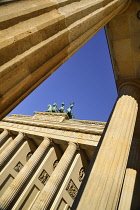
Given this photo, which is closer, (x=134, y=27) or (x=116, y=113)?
(x=116, y=113)

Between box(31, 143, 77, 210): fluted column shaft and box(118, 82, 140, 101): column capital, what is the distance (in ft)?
37.0

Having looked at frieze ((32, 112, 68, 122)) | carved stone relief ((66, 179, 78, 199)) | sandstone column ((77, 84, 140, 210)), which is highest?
frieze ((32, 112, 68, 122))

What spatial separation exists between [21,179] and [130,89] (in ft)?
48.5

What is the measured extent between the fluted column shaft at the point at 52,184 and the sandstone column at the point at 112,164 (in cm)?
1138

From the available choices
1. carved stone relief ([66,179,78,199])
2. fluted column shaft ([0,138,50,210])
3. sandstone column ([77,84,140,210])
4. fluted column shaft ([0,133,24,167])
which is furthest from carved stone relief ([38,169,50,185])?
sandstone column ([77,84,140,210])

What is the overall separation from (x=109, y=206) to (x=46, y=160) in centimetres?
1795

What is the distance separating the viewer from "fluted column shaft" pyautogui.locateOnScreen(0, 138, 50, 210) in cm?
1584

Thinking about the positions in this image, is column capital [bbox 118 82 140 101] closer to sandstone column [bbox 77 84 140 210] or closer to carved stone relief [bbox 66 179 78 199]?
sandstone column [bbox 77 84 140 210]

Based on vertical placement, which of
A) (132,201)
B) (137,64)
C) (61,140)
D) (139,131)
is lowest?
(132,201)

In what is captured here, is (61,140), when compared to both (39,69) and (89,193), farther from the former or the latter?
(39,69)

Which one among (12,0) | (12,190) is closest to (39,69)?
(12,0)

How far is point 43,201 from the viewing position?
47.7 ft

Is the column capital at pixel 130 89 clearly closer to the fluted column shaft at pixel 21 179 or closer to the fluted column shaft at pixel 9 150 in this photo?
the fluted column shaft at pixel 21 179

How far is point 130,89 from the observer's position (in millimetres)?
8945
